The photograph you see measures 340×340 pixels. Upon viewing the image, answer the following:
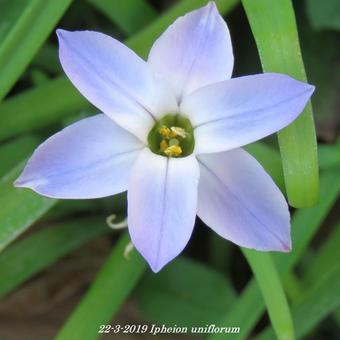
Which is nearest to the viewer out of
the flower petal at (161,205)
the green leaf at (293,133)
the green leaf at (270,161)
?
the flower petal at (161,205)

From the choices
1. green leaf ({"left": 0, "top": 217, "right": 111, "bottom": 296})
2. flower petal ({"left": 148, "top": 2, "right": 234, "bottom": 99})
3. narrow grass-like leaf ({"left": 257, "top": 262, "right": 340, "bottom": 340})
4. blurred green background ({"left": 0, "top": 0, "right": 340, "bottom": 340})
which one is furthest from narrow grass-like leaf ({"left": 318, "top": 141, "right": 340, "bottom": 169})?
green leaf ({"left": 0, "top": 217, "right": 111, "bottom": 296})

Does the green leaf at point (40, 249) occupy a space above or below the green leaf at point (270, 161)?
below

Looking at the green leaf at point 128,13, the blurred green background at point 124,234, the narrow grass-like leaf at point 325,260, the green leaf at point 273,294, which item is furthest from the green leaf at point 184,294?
the green leaf at point 128,13

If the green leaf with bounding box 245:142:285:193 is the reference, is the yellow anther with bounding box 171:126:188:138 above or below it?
above

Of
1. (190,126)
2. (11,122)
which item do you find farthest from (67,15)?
(190,126)

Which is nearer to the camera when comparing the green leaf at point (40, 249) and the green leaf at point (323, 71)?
the green leaf at point (40, 249)

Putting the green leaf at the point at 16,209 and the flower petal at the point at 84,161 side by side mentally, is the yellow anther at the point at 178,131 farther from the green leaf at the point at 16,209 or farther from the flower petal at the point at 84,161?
the green leaf at the point at 16,209

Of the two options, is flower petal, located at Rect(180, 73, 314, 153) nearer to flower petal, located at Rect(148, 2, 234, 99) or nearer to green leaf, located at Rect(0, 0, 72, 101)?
flower petal, located at Rect(148, 2, 234, 99)
